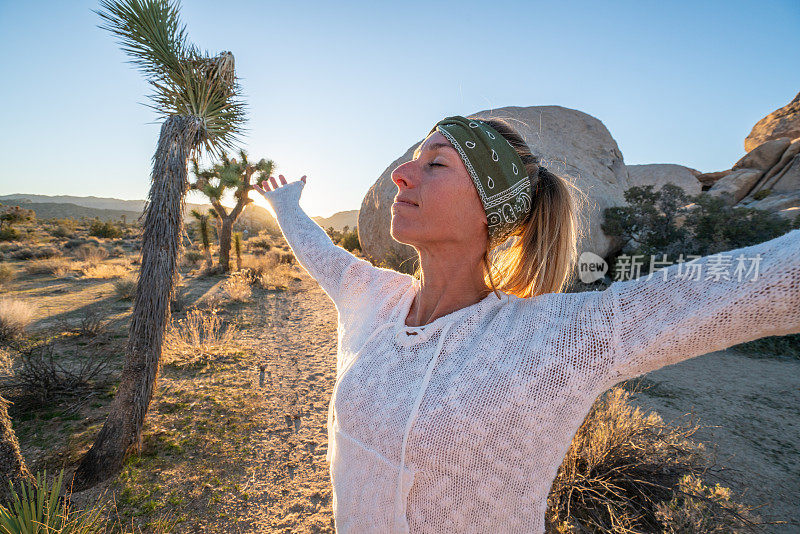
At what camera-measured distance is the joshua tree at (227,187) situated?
14.0 m

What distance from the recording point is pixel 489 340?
1106mm

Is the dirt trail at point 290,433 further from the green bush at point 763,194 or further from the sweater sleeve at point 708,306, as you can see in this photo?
the green bush at point 763,194

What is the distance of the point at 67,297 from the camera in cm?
948

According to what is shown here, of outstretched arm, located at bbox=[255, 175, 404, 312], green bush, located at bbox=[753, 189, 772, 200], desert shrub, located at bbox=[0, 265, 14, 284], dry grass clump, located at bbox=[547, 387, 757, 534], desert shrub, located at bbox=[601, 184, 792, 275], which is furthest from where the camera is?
green bush, located at bbox=[753, 189, 772, 200]

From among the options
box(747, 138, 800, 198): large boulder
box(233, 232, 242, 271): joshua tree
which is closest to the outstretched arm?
box(233, 232, 242, 271): joshua tree

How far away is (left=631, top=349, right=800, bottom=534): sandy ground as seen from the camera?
3.17 meters

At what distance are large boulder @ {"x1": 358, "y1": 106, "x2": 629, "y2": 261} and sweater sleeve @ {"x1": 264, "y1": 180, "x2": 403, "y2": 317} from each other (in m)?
9.37

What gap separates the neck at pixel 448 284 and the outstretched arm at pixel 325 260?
0.86ft

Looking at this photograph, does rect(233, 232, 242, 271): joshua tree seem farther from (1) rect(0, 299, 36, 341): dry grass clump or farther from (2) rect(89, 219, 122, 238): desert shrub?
(2) rect(89, 219, 122, 238): desert shrub

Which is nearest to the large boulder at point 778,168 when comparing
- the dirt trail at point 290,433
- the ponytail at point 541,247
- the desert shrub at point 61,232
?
the dirt trail at point 290,433

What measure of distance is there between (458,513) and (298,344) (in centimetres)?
618

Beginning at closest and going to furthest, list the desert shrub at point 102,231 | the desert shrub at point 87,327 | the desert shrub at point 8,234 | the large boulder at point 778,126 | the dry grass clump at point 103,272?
1. the desert shrub at point 87,327
2. the dry grass clump at point 103,272
3. the desert shrub at point 8,234
4. the large boulder at point 778,126
5. the desert shrub at point 102,231

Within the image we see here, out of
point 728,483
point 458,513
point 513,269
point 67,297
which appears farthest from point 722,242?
point 67,297

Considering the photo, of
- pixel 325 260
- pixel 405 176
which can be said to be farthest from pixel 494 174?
pixel 325 260
